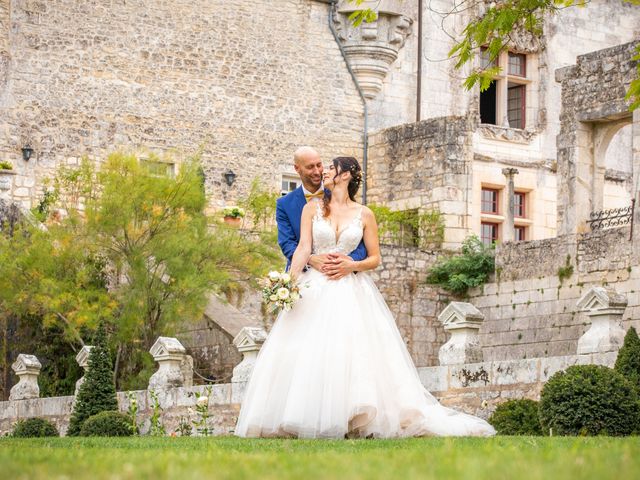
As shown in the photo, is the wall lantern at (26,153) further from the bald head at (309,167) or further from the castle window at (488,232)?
the bald head at (309,167)

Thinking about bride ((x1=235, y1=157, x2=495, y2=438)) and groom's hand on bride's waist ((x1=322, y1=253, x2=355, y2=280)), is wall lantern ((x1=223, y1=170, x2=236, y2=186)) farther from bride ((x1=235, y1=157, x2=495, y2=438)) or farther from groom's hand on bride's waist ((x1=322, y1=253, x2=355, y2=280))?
groom's hand on bride's waist ((x1=322, y1=253, x2=355, y2=280))

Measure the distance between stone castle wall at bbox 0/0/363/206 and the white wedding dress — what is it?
Result: 14.8 metres

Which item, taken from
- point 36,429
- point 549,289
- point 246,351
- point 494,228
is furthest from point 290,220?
point 494,228

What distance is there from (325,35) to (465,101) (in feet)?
10.5

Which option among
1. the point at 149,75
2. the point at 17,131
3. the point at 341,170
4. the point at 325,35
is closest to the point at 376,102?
the point at 325,35

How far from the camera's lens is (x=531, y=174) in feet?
91.3

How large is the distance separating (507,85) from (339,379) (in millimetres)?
20222

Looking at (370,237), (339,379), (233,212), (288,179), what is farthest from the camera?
(288,179)

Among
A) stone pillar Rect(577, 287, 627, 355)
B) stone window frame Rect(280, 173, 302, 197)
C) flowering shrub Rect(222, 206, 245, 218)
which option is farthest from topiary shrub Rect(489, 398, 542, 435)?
stone window frame Rect(280, 173, 302, 197)

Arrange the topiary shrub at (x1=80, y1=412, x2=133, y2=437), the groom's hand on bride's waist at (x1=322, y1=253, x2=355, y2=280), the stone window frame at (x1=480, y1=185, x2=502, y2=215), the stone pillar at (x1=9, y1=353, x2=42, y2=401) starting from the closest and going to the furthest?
the groom's hand on bride's waist at (x1=322, y1=253, x2=355, y2=280)
the topiary shrub at (x1=80, y1=412, x2=133, y2=437)
the stone pillar at (x1=9, y1=353, x2=42, y2=401)
the stone window frame at (x1=480, y1=185, x2=502, y2=215)

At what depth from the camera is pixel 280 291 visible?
9.47 metres

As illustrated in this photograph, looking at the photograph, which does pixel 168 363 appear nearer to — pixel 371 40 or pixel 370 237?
pixel 370 237

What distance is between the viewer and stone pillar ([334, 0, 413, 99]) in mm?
27547

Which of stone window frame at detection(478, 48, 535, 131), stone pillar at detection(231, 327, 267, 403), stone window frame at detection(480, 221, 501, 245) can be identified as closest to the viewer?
stone pillar at detection(231, 327, 267, 403)
